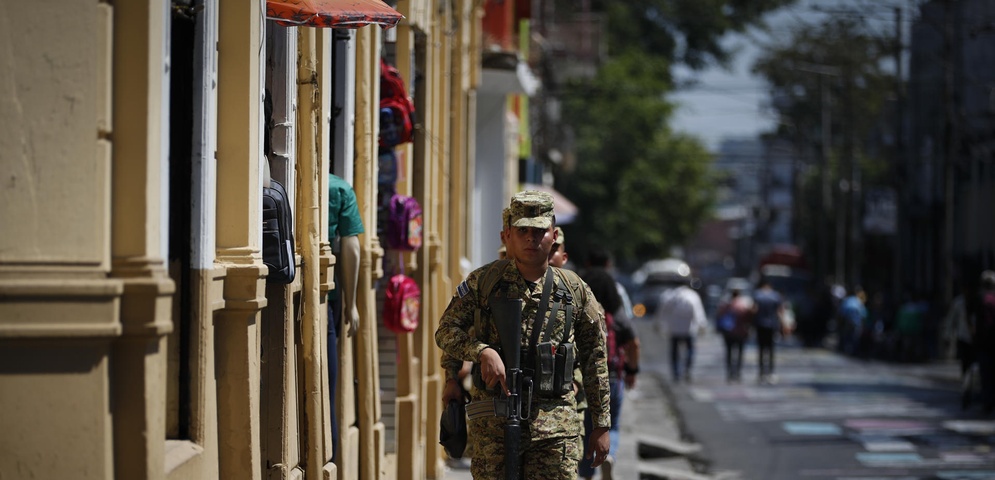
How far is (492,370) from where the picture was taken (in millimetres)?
6676

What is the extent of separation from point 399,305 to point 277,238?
3484mm

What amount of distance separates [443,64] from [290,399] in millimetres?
6678

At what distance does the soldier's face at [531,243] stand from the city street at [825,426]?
20.6ft

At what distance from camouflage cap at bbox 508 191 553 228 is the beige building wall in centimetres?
112

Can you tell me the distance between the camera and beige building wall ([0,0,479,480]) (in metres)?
4.94

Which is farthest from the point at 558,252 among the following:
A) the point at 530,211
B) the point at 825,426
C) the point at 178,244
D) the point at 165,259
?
the point at 825,426

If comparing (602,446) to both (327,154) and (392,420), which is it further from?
(392,420)

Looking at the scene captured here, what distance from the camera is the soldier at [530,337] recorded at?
6.85 metres

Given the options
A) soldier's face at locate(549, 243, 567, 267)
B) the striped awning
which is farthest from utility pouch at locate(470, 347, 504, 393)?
soldier's face at locate(549, 243, 567, 267)

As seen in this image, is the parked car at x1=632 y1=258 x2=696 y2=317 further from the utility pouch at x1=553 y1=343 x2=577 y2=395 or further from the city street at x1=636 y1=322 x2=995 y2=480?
the utility pouch at x1=553 y1=343 x2=577 y2=395

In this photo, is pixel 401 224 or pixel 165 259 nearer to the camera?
pixel 165 259

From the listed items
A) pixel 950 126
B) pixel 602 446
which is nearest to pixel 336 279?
pixel 602 446

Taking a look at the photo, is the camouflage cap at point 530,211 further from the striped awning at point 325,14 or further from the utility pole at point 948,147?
the utility pole at point 948,147

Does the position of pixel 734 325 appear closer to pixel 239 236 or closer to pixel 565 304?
pixel 565 304
